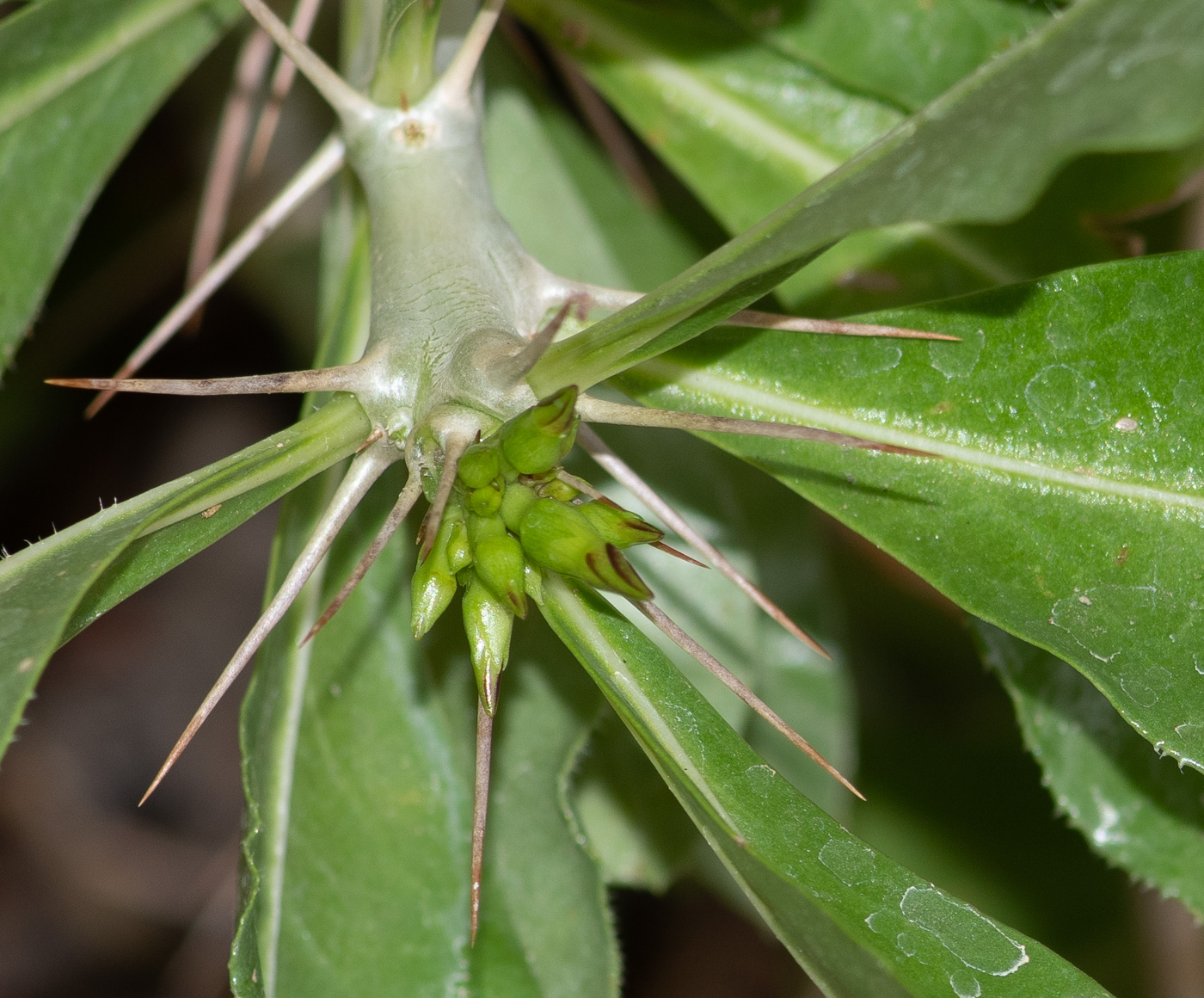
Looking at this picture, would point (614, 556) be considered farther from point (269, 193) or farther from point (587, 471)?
point (269, 193)

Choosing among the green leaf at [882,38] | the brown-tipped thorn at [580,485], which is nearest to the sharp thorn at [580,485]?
the brown-tipped thorn at [580,485]

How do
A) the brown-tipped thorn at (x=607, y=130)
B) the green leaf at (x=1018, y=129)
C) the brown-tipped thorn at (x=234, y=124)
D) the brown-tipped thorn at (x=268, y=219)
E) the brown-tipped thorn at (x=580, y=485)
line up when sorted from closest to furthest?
the green leaf at (x=1018, y=129)
the brown-tipped thorn at (x=580, y=485)
the brown-tipped thorn at (x=268, y=219)
the brown-tipped thorn at (x=234, y=124)
the brown-tipped thorn at (x=607, y=130)

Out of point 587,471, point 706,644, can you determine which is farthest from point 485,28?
point 706,644

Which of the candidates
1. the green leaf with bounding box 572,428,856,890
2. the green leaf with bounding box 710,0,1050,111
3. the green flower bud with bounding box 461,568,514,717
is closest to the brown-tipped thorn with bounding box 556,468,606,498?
the green flower bud with bounding box 461,568,514,717

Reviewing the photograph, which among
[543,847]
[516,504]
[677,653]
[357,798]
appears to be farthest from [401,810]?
[516,504]

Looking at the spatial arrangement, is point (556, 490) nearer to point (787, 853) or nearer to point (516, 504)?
point (516, 504)

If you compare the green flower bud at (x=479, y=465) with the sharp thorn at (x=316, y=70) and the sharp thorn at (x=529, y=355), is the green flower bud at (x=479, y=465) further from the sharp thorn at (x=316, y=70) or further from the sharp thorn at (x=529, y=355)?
the sharp thorn at (x=316, y=70)
